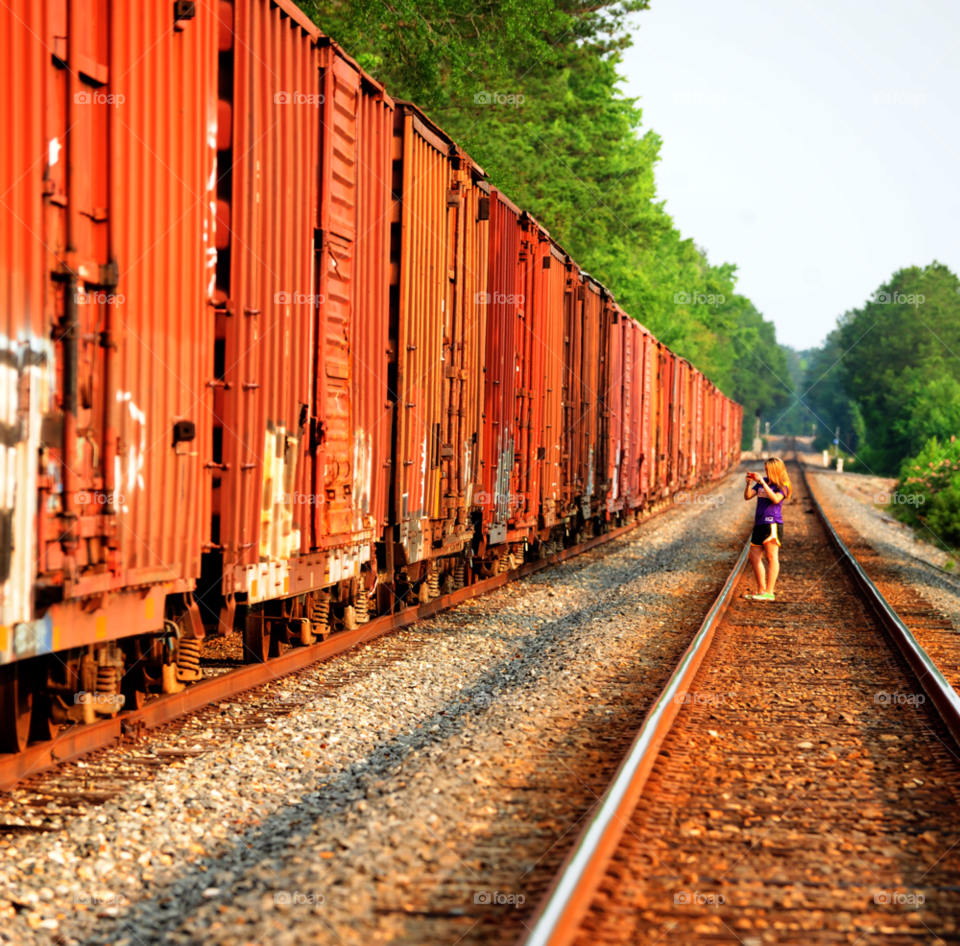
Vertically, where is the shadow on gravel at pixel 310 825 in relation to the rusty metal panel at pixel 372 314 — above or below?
below

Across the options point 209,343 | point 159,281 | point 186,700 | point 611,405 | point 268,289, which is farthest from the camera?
point 611,405

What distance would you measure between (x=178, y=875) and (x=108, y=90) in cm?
348

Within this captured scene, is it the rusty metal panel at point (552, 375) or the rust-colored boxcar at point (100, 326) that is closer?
the rust-colored boxcar at point (100, 326)

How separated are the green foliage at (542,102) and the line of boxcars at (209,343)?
10.6m

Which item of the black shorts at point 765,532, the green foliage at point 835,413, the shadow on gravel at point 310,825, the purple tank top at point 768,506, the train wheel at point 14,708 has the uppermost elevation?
the green foliage at point 835,413

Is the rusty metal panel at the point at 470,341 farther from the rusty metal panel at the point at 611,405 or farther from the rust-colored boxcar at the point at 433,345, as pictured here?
the rusty metal panel at the point at 611,405

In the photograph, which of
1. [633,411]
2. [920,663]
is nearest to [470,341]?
[920,663]

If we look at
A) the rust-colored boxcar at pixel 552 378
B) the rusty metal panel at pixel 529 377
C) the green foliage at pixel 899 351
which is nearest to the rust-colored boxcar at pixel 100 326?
the rusty metal panel at pixel 529 377

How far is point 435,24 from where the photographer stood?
2203 centimetres

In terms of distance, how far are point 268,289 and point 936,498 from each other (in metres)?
20.5

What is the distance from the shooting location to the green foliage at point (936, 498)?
2344cm

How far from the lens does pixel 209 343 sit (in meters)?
6.46

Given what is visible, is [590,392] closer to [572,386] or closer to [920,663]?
[572,386]

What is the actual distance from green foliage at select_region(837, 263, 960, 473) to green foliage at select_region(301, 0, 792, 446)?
101 feet
